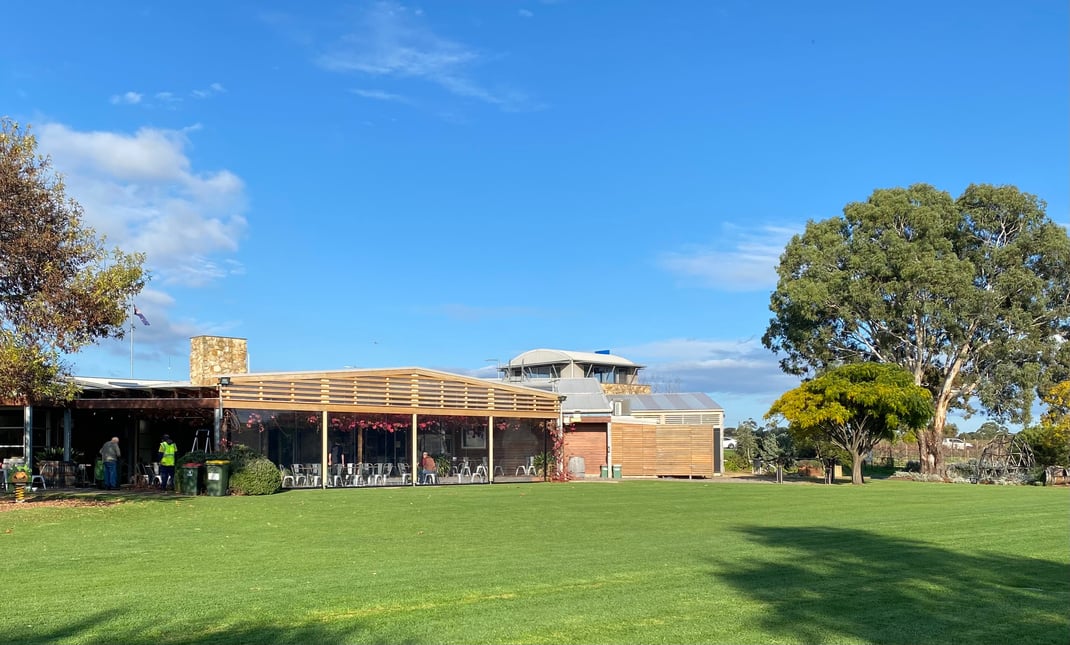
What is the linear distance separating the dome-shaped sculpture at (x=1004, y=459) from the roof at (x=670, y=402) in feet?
44.9

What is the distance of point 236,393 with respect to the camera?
25297 millimetres

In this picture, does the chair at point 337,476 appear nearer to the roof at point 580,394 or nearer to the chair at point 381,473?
the chair at point 381,473

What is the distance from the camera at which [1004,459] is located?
1457 inches

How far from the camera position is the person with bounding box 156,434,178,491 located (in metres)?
24.6

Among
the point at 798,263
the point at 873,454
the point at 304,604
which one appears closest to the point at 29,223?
the point at 304,604

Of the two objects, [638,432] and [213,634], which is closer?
[213,634]

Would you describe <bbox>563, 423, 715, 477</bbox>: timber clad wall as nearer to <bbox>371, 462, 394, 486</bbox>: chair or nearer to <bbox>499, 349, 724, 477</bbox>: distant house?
<bbox>499, 349, 724, 477</bbox>: distant house

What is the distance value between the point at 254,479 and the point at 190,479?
1486mm

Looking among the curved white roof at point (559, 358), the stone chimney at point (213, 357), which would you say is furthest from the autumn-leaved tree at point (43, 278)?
the curved white roof at point (559, 358)

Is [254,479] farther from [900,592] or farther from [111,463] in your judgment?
[900,592]

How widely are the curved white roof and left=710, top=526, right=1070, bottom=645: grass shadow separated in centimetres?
4434

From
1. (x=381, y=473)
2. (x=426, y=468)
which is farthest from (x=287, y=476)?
(x=426, y=468)

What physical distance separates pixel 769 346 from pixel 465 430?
19.3 metres

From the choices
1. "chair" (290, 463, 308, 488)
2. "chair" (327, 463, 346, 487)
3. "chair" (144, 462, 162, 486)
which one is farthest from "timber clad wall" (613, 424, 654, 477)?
"chair" (144, 462, 162, 486)
